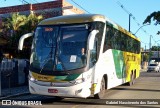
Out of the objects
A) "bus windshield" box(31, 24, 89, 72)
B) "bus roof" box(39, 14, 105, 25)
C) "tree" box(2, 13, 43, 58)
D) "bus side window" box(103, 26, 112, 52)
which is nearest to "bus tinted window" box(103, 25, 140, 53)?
"bus side window" box(103, 26, 112, 52)

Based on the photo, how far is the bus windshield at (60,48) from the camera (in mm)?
13047

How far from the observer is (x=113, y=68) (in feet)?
56.3

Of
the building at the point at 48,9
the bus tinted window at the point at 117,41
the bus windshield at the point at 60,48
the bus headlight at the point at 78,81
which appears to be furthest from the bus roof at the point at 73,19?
the building at the point at 48,9

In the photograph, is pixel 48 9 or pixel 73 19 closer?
pixel 73 19

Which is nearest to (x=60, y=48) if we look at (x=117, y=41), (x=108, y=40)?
(x=108, y=40)

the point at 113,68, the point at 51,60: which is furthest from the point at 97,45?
the point at 113,68

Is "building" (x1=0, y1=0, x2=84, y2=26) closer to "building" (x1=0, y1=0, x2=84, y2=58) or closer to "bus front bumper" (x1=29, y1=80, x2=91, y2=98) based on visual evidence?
"building" (x1=0, y1=0, x2=84, y2=58)

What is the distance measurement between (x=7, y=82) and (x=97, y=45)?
881cm

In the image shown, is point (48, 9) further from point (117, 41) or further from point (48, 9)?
point (117, 41)

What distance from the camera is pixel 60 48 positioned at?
13297mm

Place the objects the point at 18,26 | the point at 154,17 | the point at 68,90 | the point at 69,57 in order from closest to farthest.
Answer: the point at 68,90
the point at 69,57
the point at 154,17
the point at 18,26

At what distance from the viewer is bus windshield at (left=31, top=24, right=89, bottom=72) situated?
42.8ft

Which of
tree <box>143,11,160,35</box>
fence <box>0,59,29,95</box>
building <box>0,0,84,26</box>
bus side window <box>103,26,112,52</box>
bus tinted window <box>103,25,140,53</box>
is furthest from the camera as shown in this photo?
building <box>0,0,84,26</box>

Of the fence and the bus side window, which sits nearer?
the bus side window
